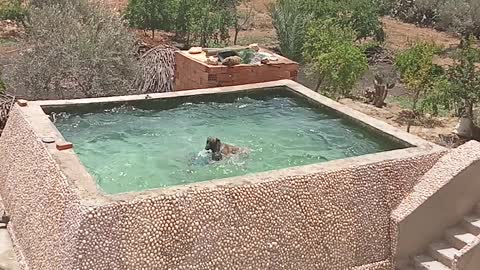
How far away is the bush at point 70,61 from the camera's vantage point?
1264 cm

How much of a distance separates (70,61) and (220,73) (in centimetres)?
306

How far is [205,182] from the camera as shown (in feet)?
22.6

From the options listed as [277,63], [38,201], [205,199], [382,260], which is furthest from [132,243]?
[277,63]

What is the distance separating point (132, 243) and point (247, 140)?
355cm

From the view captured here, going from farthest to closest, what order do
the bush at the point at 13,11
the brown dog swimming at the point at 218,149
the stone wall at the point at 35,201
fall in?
the bush at the point at 13,11 < the brown dog swimming at the point at 218,149 < the stone wall at the point at 35,201

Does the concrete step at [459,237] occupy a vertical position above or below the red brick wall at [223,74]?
below

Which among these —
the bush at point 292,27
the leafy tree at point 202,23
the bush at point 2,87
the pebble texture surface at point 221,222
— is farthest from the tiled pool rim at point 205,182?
the leafy tree at point 202,23

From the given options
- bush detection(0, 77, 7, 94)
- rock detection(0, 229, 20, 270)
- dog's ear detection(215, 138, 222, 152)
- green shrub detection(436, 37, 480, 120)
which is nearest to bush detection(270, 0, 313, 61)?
green shrub detection(436, 37, 480, 120)

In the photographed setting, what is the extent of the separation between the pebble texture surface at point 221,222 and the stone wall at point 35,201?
0.01 m

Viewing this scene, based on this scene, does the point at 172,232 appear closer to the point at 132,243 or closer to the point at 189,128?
the point at 132,243

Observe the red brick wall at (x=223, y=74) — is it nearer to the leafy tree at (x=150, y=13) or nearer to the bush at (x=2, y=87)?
the bush at (x=2, y=87)

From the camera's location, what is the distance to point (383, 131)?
30.2 ft

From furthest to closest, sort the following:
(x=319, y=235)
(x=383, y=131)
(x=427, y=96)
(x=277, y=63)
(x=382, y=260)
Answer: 1. (x=427, y=96)
2. (x=277, y=63)
3. (x=383, y=131)
4. (x=382, y=260)
5. (x=319, y=235)

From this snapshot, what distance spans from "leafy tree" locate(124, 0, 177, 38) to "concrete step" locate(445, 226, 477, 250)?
45.3 ft
